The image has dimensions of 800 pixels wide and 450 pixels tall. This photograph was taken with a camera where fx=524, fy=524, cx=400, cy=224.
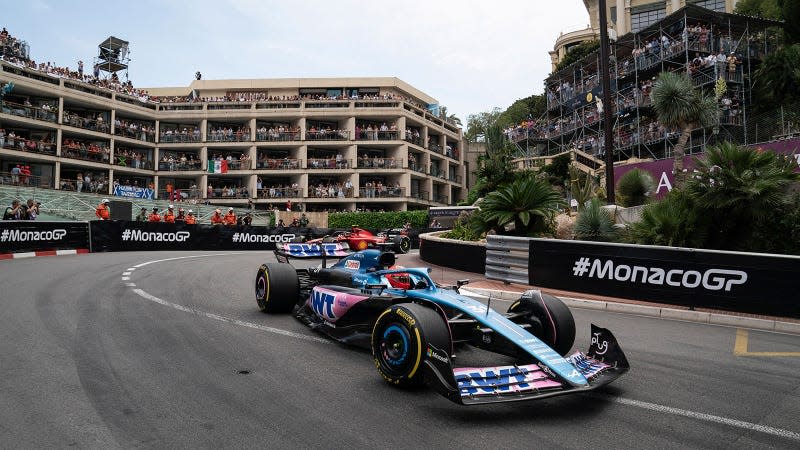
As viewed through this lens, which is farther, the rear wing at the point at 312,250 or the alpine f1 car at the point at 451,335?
the rear wing at the point at 312,250

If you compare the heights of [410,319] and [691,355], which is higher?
[410,319]

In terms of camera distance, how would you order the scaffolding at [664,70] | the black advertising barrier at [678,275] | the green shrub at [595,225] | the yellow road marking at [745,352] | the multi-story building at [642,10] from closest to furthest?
1. the yellow road marking at [745,352]
2. the black advertising barrier at [678,275]
3. the green shrub at [595,225]
4. the scaffolding at [664,70]
5. the multi-story building at [642,10]

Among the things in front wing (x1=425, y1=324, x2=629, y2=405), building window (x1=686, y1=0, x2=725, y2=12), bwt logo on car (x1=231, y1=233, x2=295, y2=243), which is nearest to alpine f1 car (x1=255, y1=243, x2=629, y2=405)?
front wing (x1=425, y1=324, x2=629, y2=405)

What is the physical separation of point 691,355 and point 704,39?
31.4 meters

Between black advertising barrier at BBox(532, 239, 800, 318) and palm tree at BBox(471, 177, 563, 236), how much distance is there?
2.88m

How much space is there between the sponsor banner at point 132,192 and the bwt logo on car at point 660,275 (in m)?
39.4

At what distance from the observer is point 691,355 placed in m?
5.71

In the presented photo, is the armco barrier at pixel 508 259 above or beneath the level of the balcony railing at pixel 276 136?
beneath

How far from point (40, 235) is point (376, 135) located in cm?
3409

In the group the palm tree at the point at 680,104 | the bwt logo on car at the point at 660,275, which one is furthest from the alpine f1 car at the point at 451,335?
the palm tree at the point at 680,104

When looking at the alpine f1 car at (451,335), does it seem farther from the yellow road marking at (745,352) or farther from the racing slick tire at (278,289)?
the yellow road marking at (745,352)

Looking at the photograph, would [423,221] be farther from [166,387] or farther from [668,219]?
[166,387]

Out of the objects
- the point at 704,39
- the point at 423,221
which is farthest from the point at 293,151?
the point at 704,39

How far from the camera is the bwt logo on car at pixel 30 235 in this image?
16.5 meters
